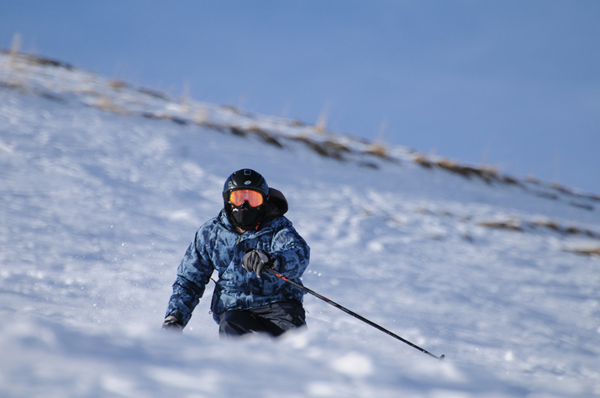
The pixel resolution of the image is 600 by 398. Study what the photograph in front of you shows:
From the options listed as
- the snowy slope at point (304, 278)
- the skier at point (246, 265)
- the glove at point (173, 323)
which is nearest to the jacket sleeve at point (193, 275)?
the skier at point (246, 265)

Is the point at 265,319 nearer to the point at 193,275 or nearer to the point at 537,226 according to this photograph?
the point at 193,275

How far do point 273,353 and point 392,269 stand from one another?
481 cm

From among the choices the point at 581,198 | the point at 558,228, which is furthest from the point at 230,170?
the point at 581,198

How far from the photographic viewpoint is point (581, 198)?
14.6 metres

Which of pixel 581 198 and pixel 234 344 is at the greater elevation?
pixel 581 198

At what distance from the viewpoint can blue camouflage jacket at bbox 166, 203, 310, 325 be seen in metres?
2.81

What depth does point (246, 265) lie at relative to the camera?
102 inches

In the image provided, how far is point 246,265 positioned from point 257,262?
0.24ft

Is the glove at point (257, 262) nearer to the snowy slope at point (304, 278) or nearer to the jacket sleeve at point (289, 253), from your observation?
the jacket sleeve at point (289, 253)

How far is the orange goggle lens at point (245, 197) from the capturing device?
117 inches

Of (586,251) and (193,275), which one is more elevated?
(586,251)

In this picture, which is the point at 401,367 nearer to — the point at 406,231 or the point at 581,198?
the point at 406,231

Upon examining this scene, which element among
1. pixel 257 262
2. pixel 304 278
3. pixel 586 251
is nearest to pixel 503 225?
pixel 586 251

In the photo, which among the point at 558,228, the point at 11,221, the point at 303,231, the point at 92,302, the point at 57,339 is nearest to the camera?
the point at 57,339
